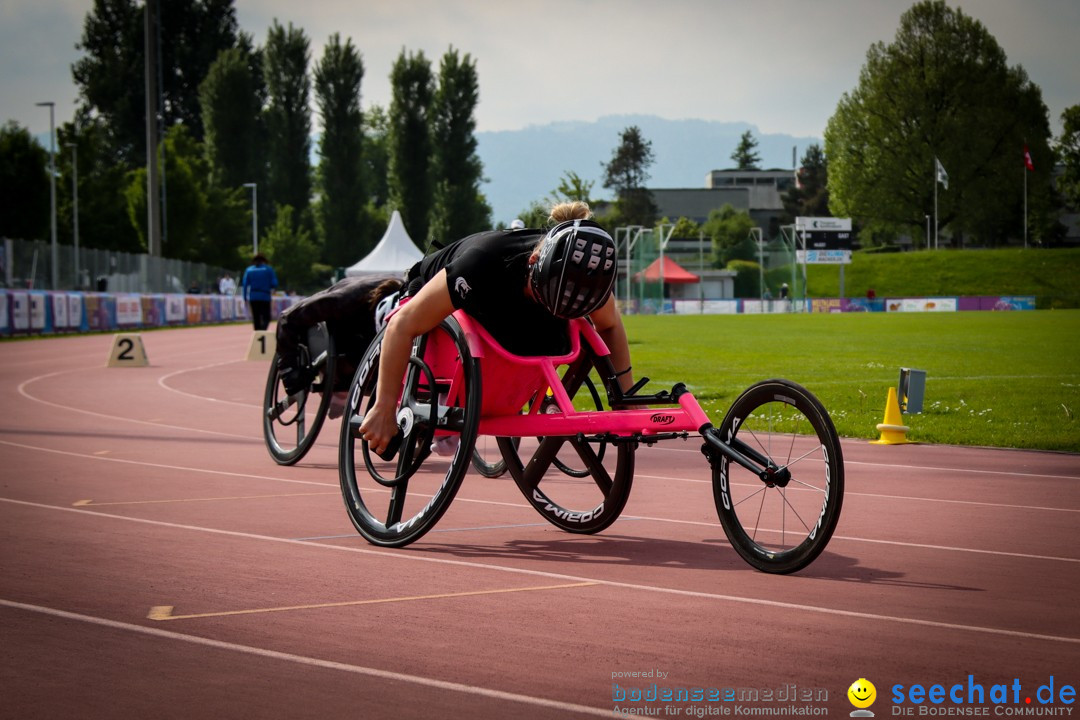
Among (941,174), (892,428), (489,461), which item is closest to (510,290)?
(489,461)

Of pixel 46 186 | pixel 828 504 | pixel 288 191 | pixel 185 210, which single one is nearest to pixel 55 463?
pixel 828 504

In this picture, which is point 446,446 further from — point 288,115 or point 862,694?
point 288,115

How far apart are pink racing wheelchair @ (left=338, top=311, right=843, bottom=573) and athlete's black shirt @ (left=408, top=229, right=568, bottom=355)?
84mm

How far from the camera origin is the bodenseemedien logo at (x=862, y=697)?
3.79 metres

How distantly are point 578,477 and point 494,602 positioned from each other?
229 cm

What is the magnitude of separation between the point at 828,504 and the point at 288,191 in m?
94.7

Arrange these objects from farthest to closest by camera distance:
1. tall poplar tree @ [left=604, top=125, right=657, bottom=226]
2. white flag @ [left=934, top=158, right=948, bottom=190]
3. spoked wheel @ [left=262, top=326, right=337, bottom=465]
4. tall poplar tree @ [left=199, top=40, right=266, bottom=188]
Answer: tall poplar tree @ [left=604, top=125, right=657, bottom=226] → tall poplar tree @ [left=199, top=40, right=266, bottom=188] → white flag @ [left=934, top=158, right=948, bottom=190] → spoked wheel @ [left=262, top=326, right=337, bottom=465]

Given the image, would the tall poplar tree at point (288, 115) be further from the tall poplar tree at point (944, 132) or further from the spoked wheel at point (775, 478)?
the spoked wheel at point (775, 478)

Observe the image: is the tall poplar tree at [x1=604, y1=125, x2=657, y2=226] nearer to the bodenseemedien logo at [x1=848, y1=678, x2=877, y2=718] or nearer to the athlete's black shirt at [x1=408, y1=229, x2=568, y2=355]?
the athlete's black shirt at [x1=408, y1=229, x2=568, y2=355]

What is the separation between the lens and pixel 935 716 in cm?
378

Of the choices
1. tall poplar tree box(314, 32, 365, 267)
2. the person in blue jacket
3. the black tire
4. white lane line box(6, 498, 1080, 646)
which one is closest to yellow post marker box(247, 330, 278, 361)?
the person in blue jacket

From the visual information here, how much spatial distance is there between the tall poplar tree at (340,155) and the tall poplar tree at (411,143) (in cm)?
271

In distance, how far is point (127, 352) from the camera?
915 inches

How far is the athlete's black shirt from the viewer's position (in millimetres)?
6254
